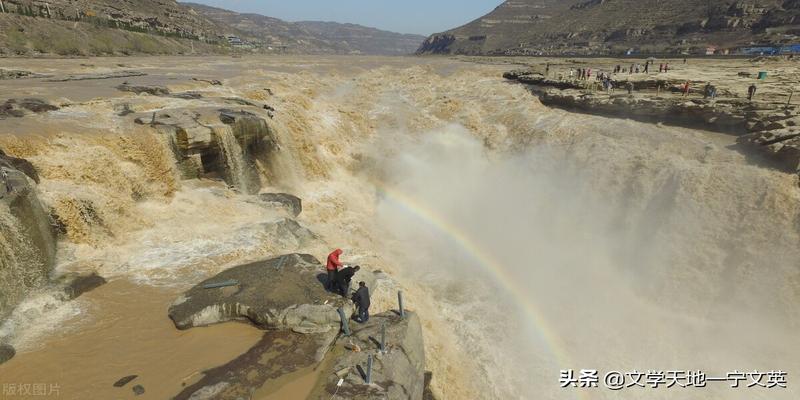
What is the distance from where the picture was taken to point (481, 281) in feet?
58.3

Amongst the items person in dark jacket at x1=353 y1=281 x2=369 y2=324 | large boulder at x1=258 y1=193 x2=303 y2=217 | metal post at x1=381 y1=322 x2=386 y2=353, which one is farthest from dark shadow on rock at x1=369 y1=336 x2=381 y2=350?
large boulder at x1=258 y1=193 x2=303 y2=217

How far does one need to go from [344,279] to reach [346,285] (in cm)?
21

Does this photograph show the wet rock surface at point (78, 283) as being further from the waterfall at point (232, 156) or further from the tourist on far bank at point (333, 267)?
the waterfall at point (232, 156)

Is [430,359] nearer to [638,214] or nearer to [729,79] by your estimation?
[638,214]

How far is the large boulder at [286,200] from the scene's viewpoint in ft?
60.4

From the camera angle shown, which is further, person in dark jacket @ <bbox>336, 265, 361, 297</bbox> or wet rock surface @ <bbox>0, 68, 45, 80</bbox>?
wet rock surface @ <bbox>0, 68, 45, 80</bbox>

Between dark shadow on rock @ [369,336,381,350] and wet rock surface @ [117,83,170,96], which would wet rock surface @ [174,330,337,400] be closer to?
dark shadow on rock @ [369,336,381,350]

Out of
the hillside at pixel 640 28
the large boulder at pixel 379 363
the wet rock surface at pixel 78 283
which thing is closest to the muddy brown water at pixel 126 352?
the wet rock surface at pixel 78 283

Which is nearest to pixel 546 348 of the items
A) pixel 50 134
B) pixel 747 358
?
pixel 747 358

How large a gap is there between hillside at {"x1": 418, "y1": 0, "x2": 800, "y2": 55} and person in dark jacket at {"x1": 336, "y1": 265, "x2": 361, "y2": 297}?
80.8 meters

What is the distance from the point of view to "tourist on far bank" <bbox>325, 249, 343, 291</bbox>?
10922 millimetres

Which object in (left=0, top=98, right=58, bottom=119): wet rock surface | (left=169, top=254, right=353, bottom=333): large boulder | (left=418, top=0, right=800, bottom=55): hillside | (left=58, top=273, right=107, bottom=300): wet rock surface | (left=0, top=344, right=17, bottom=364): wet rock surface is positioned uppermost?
(left=418, top=0, right=800, bottom=55): hillside

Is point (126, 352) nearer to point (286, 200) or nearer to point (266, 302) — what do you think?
point (266, 302)

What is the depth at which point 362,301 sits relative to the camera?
10.3m
